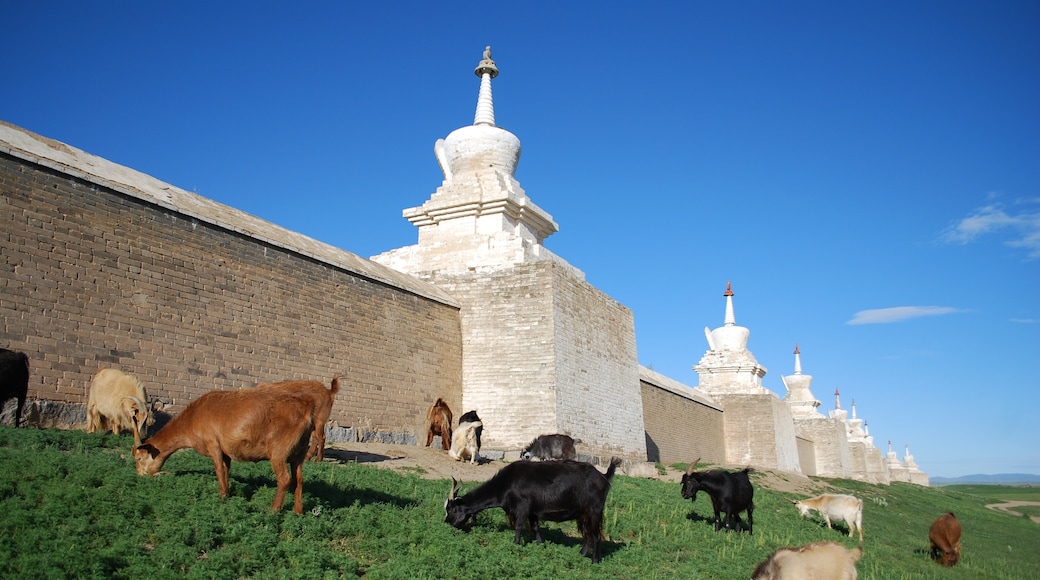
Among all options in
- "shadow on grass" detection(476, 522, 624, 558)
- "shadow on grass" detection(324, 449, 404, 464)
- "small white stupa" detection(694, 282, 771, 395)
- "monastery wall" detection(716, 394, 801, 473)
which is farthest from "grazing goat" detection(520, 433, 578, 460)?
"small white stupa" detection(694, 282, 771, 395)

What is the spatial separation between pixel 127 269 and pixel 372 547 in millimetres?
6198

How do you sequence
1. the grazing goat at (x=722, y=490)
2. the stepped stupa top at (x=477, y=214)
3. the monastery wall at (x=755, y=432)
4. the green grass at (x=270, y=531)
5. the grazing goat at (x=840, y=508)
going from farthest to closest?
the monastery wall at (x=755, y=432)
the stepped stupa top at (x=477, y=214)
the grazing goat at (x=840, y=508)
the grazing goat at (x=722, y=490)
the green grass at (x=270, y=531)

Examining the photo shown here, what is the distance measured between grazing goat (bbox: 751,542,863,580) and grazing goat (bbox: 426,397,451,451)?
8.99 m

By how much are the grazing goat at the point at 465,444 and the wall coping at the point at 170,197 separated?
11.9 feet

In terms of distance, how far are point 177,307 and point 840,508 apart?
439 inches

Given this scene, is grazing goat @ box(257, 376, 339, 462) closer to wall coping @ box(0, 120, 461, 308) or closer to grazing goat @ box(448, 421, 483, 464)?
wall coping @ box(0, 120, 461, 308)

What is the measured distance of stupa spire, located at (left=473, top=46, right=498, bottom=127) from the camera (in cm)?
2316

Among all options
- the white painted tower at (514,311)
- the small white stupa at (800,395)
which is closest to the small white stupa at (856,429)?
the small white stupa at (800,395)

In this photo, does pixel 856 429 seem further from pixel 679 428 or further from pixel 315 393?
pixel 315 393

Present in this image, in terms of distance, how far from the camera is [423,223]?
21.9 metres

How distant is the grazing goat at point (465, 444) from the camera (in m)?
14.0

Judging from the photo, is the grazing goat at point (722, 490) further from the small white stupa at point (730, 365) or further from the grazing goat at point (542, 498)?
the small white stupa at point (730, 365)

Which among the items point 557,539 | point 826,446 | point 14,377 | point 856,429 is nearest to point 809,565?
point 557,539

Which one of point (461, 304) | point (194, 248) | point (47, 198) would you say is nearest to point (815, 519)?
point (461, 304)
